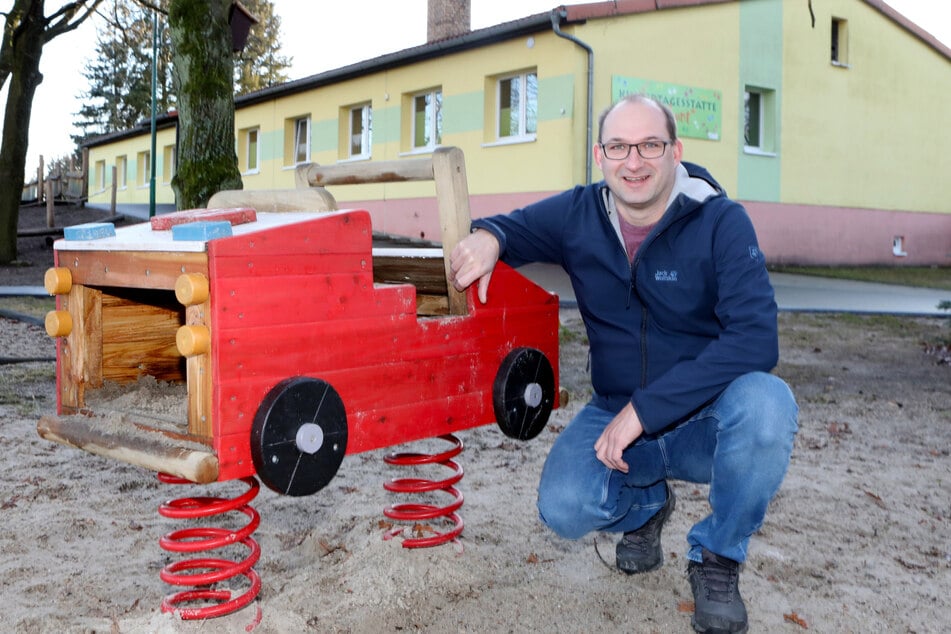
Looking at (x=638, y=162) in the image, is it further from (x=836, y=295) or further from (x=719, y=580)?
(x=836, y=295)

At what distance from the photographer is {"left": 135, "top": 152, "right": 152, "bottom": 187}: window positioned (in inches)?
1203

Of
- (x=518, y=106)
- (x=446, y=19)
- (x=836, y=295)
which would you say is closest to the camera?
(x=836, y=295)

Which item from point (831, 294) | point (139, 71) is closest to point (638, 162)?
point (831, 294)

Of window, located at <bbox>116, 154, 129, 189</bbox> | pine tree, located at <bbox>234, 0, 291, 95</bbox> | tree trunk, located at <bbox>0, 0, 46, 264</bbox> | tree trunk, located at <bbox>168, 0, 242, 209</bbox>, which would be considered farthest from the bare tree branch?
pine tree, located at <bbox>234, 0, 291, 95</bbox>

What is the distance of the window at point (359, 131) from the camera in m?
19.7

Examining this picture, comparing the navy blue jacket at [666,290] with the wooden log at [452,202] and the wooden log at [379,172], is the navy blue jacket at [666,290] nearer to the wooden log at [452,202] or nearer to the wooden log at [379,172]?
the wooden log at [452,202]

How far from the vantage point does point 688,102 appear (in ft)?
52.0

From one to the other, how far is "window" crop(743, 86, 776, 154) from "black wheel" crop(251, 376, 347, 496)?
647 inches

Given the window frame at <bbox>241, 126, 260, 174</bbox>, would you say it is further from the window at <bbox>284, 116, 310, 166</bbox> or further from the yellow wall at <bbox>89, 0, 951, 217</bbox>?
the window at <bbox>284, 116, 310, 166</bbox>

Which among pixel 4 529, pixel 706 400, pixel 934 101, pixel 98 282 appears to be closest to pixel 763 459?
pixel 706 400

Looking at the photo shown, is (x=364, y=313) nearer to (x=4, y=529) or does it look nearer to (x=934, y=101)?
(x=4, y=529)

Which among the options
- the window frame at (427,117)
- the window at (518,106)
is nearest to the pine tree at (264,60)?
the window frame at (427,117)

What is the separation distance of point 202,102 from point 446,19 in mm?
14587

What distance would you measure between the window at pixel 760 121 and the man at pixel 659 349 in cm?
1554
